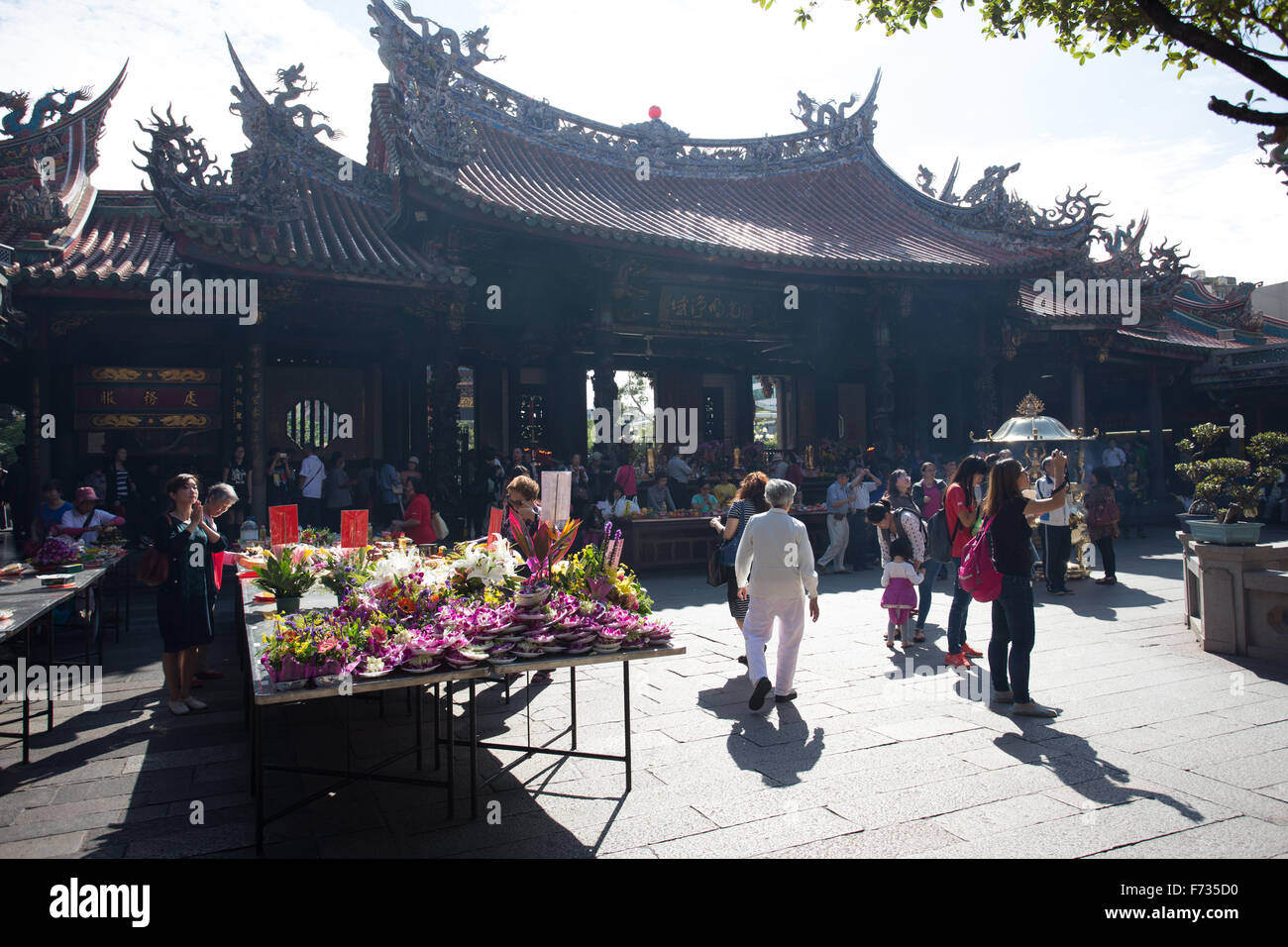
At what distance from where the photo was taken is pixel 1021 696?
4.97 meters

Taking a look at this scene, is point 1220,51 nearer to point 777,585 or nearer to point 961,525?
point 777,585

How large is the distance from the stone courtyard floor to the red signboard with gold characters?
20.5ft

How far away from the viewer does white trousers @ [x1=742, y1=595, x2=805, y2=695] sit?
5219mm

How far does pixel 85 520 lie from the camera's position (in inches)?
350

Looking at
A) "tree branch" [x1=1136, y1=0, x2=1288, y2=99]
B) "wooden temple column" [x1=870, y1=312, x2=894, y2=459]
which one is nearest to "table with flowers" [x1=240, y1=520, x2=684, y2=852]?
"tree branch" [x1=1136, y1=0, x2=1288, y2=99]

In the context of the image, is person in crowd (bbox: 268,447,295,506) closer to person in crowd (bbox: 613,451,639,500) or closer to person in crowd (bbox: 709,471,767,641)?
person in crowd (bbox: 613,451,639,500)

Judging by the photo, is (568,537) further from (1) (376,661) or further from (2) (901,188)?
(2) (901,188)

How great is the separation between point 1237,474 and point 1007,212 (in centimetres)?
1150

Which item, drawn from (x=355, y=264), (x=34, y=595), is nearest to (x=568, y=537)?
(x=34, y=595)

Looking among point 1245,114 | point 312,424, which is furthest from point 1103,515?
point 312,424

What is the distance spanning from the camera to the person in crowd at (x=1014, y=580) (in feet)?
16.3

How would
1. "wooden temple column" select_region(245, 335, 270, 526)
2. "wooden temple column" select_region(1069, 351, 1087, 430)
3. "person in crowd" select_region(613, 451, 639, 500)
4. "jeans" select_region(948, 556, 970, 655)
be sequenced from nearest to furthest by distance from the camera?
1. "jeans" select_region(948, 556, 970, 655)
2. "wooden temple column" select_region(245, 335, 270, 526)
3. "person in crowd" select_region(613, 451, 639, 500)
4. "wooden temple column" select_region(1069, 351, 1087, 430)

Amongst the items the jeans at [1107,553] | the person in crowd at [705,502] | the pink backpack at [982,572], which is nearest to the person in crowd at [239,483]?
the person in crowd at [705,502]
